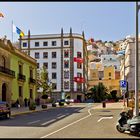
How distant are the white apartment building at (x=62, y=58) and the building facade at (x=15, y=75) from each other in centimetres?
2867

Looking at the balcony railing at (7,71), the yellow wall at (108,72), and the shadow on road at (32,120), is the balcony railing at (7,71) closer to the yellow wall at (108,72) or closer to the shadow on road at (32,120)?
the shadow on road at (32,120)

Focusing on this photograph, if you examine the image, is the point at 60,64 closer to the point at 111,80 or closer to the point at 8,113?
the point at 111,80

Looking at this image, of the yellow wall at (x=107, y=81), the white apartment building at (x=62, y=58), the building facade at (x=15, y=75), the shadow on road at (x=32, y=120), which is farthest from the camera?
the yellow wall at (x=107, y=81)

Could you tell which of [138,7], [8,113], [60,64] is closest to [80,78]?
[60,64]

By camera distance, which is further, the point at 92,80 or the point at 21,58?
the point at 92,80

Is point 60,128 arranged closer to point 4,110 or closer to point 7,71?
point 4,110

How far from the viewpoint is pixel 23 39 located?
4082 inches

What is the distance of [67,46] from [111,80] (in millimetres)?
28937

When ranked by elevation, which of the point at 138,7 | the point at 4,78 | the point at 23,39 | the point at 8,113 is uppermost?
the point at 23,39

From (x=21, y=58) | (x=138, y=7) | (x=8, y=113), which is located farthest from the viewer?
(x=21, y=58)

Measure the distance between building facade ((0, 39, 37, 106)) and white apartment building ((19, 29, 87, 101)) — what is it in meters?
28.7

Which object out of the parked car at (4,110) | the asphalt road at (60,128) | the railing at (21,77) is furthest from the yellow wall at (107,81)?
the asphalt road at (60,128)

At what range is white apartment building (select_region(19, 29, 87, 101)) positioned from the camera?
324 feet

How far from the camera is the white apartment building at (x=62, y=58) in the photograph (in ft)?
324
